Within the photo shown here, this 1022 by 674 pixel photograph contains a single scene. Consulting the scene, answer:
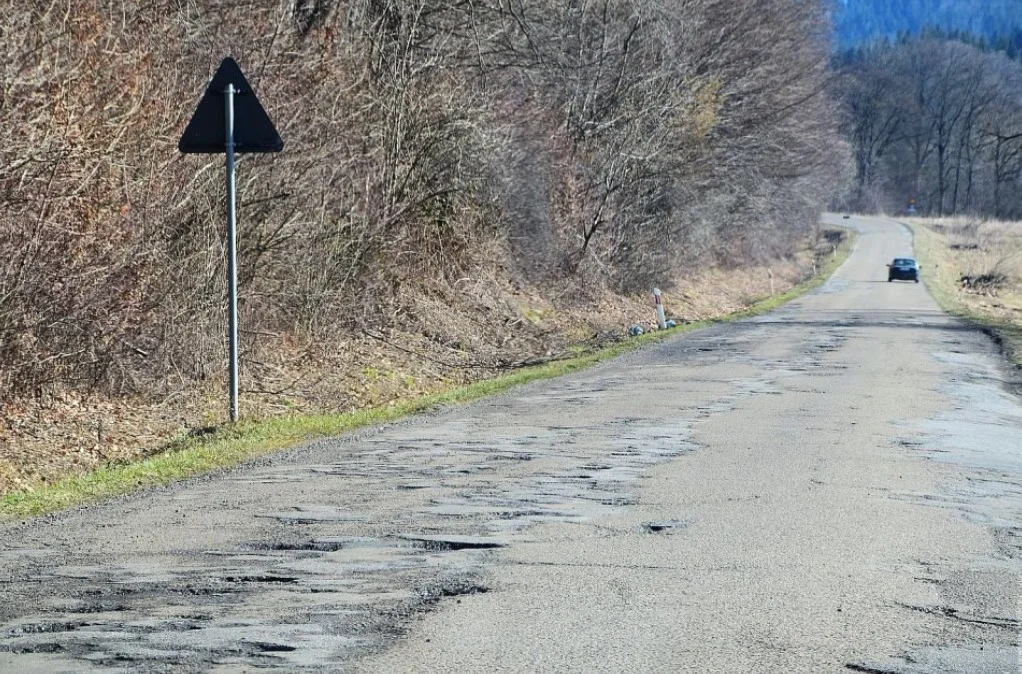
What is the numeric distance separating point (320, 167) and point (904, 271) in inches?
1768

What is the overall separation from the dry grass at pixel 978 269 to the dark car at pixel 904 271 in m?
0.87

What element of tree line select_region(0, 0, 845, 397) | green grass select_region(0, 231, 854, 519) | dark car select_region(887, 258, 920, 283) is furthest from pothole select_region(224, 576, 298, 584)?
dark car select_region(887, 258, 920, 283)

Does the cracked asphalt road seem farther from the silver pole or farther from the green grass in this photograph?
the silver pole

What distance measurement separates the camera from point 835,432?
11891 mm

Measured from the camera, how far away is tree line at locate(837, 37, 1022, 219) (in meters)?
129

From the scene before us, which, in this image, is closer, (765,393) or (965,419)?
(965,419)

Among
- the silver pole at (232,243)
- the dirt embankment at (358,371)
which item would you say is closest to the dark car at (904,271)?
the dirt embankment at (358,371)

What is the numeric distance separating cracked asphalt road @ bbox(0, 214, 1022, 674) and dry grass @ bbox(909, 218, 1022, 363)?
1258 cm

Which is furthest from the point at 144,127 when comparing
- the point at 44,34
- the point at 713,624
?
the point at 713,624

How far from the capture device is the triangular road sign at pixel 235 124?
11.6 m

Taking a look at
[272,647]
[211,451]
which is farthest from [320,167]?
[272,647]

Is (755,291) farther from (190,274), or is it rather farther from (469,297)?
(190,274)

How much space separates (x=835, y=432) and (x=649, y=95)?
71.4 ft

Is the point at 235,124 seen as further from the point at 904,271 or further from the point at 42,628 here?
the point at 904,271
